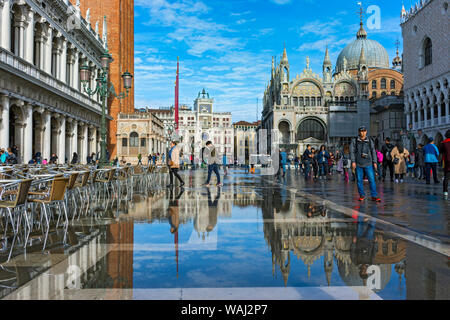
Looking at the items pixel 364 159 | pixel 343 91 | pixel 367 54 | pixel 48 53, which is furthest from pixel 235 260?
pixel 367 54

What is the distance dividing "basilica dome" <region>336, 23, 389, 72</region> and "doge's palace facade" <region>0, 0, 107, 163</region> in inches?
2239

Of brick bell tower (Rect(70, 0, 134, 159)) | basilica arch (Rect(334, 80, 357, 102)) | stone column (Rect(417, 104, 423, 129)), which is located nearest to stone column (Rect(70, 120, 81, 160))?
brick bell tower (Rect(70, 0, 134, 159))

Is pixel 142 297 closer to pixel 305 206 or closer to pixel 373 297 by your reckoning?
pixel 373 297

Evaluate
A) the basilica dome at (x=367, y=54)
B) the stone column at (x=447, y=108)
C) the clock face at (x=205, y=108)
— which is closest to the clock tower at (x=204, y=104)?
the clock face at (x=205, y=108)

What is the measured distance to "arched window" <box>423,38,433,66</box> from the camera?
42.6 meters

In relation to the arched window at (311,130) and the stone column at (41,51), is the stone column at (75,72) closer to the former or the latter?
the stone column at (41,51)

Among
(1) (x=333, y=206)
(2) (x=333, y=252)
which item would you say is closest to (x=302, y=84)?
(1) (x=333, y=206)

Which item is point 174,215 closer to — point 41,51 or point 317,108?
point 41,51

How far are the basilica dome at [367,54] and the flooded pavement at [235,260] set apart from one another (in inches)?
2957

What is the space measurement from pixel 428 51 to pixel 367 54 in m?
34.3

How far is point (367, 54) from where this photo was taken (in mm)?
75875

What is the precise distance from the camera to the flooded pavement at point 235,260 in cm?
318

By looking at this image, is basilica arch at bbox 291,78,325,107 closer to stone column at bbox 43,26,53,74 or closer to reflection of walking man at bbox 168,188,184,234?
stone column at bbox 43,26,53,74
